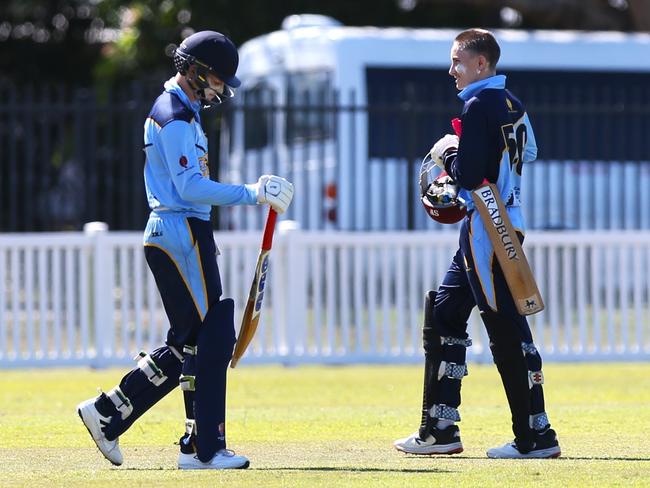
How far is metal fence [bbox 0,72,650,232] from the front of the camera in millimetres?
13625

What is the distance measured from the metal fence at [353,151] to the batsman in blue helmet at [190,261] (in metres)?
6.34

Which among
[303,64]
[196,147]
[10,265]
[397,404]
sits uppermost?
[303,64]

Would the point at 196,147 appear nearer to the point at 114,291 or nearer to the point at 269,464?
the point at 269,464

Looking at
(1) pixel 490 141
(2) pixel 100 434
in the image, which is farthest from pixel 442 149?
(2) pixel 100 434

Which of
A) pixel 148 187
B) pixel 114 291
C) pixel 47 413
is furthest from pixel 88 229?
pixel 148 187

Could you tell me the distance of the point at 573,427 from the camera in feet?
27.7

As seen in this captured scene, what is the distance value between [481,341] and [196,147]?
6.26 m

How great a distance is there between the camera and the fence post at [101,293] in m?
12.2

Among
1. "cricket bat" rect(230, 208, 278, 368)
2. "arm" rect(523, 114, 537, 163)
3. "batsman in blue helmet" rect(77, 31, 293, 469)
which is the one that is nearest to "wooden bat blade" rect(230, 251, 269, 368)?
"cricket bat" rect(230, 208, 278, 368)

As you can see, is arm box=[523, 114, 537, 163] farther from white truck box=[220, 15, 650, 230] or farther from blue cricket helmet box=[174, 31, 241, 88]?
white truck box=[220, 15, 650, 230]

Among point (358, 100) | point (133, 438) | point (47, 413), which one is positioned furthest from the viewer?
point (358, 100)

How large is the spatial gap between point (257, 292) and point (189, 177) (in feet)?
2.23

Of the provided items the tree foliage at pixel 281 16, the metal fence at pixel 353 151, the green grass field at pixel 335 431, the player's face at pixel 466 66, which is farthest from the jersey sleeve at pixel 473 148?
the tree foliage at pixel 281 16

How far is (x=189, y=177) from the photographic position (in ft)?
21.7
